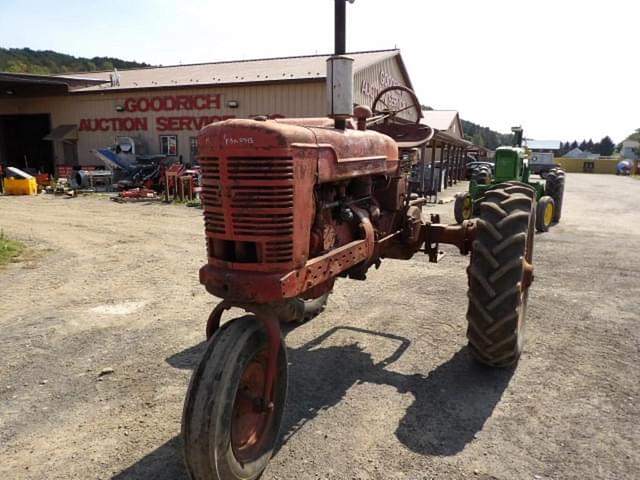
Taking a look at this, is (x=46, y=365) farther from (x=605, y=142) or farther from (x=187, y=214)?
(x=605, y=142)

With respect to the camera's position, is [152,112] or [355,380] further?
[152,112]

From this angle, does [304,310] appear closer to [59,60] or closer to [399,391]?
[399,391]

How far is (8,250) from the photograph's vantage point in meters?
7.46

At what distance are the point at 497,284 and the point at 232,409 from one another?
6.62 feet

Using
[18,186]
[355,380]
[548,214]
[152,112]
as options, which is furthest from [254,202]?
[152,112]

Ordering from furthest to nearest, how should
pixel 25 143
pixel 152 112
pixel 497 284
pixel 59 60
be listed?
pixel 59 60, pixel 25 143, pixel 152 112, pixel 497 284

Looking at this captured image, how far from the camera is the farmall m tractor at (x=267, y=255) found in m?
2.30

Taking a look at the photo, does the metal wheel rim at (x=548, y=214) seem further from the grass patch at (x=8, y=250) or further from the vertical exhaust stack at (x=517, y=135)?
the grass patch at (x=8, y=250)

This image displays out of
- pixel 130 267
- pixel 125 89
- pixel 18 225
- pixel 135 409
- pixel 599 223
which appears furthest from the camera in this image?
pixel 125 89

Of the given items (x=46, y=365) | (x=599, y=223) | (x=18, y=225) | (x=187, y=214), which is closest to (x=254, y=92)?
(x=187, y=214)

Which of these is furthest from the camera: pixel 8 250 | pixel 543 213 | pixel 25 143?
pixel 25 143

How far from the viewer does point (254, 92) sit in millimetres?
16906

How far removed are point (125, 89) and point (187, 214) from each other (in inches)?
383

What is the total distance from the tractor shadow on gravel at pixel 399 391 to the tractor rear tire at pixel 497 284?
0.27m
